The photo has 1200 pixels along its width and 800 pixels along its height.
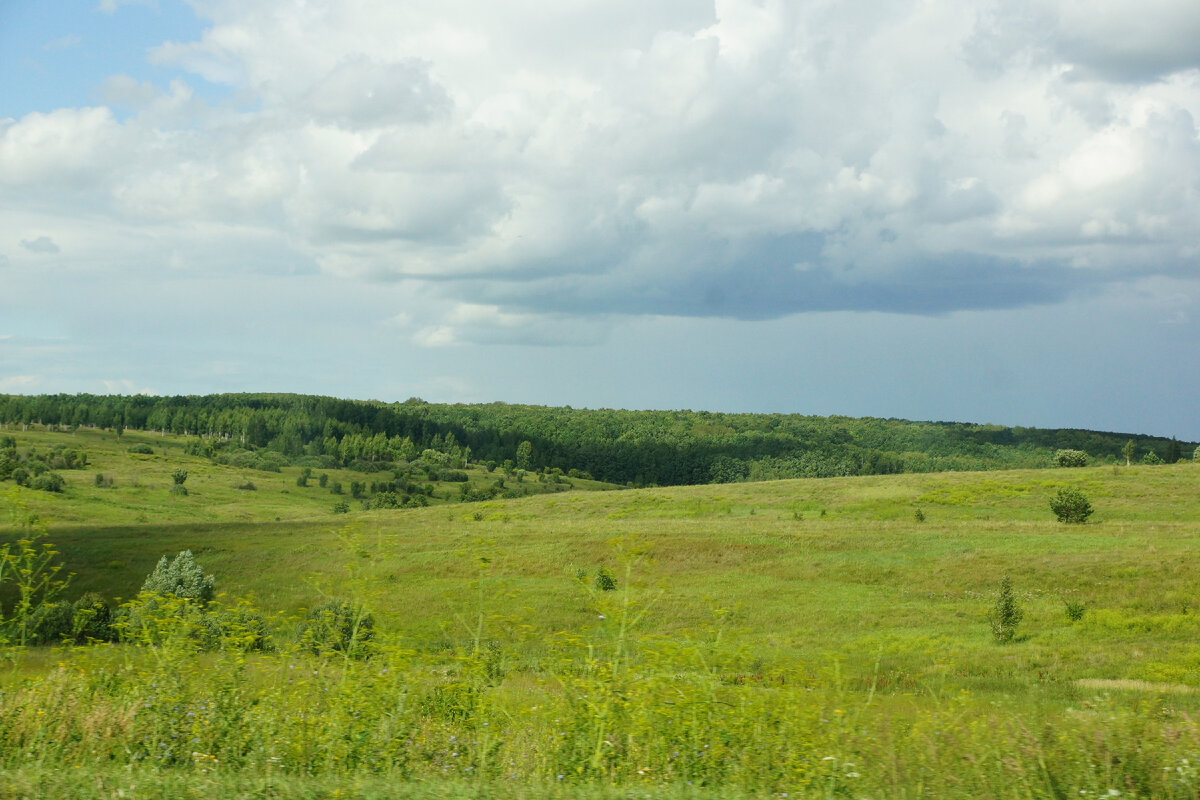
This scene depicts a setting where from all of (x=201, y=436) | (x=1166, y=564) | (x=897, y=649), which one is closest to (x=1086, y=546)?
(x=1166, y=564)

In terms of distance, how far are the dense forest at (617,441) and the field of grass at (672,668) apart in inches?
3454

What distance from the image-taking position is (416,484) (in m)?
125

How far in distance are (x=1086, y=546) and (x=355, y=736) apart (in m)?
42.6

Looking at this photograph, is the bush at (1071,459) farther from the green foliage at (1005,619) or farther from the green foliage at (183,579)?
the green foliage at (183,579)

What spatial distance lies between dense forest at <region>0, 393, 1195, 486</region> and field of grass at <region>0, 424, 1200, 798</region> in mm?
87744

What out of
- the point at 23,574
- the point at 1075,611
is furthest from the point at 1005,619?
the point at 23,574

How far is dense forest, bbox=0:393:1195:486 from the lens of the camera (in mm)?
146375

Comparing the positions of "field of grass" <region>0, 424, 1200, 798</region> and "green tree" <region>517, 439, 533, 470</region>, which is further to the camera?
"green tree" <region>517, 439, 533, 470</region>

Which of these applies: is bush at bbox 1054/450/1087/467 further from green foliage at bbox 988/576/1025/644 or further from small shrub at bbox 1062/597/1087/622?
green foliage at bbox 988/576/1025/644

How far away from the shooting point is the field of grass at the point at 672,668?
5.80 meters

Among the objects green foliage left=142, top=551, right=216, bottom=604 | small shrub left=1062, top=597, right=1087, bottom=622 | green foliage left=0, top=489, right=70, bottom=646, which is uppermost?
green foliage left=0, top=489, right=70, bottom=646


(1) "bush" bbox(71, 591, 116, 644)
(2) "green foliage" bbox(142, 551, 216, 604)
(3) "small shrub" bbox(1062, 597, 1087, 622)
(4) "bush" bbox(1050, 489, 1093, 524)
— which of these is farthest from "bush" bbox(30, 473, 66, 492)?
(4) "bush" bbox(1050, 489, 1093, 524)

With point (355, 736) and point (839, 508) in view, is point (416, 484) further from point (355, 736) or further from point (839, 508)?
point (355, 736)

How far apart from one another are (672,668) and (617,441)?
17567 centimetres
